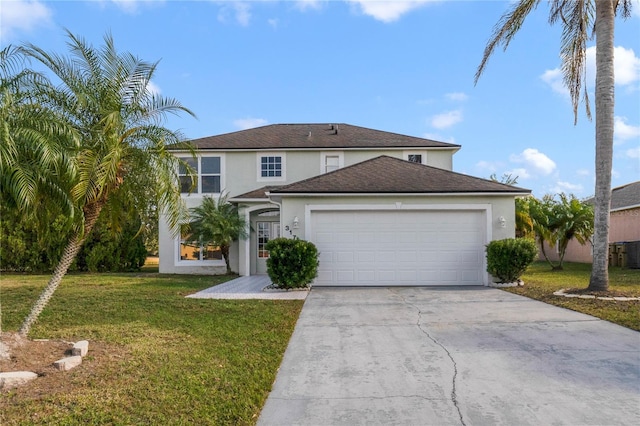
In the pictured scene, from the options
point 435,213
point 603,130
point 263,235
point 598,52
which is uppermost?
point 598,52

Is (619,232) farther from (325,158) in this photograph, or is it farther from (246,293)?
(246,293)

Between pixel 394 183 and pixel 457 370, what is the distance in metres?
8.66

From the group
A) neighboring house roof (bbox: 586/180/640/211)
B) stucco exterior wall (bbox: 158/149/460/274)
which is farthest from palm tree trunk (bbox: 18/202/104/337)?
neighboring house roof (bbox: 586/180/640/211)

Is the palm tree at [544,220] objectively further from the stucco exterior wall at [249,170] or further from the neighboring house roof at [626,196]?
the neighboring house roof at [626,196]

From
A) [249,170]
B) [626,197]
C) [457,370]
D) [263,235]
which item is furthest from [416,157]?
[457,370]

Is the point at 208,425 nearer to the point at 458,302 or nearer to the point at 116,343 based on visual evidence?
the point at 116,343

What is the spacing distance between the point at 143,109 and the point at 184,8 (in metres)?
4.87

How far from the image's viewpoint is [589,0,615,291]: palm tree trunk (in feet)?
34.8

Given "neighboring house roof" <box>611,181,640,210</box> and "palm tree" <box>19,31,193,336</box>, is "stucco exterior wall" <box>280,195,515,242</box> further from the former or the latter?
"neighboring house roof" <box>611,181,640,210</box>

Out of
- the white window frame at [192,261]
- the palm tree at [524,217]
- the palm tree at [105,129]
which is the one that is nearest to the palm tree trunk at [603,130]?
the palm tree at [524,217]

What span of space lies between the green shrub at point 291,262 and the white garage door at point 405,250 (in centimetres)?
98

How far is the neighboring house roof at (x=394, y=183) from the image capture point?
1284 cm

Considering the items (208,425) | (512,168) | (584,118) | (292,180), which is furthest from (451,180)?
(512,168)

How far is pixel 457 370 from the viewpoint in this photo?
16.8ft
